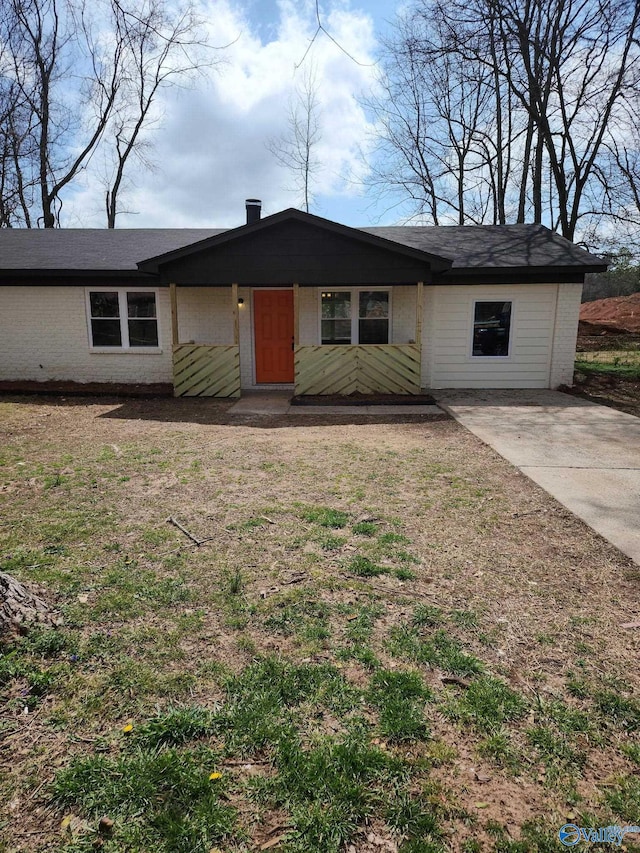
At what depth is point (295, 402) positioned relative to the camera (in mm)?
10258

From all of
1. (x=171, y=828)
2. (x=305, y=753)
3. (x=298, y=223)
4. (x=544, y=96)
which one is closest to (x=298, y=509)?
(x=305, y=753)

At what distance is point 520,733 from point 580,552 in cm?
199

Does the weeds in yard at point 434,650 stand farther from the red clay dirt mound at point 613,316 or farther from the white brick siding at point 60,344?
the red clay dirt mound at point 613,316

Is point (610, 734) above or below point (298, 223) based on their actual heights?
below

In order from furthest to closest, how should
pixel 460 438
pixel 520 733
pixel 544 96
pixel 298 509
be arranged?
pixel 544 96 → pixel 460 438 → pixel 298 509 → pixel 520 733

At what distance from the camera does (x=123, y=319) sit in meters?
12.1

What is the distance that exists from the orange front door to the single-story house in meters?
0.02

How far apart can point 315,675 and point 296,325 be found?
8.83m

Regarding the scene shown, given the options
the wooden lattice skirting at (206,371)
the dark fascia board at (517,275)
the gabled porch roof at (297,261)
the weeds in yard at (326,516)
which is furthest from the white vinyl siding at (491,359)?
the weeds in yard at (326,516)

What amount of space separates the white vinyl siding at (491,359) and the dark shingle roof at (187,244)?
696 mm

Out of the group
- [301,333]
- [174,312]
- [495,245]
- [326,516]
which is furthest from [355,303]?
[326,516]

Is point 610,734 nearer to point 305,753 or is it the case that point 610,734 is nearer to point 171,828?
point 305,753

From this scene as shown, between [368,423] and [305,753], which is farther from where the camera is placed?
[368,423]

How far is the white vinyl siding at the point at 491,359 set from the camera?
11562 millimetres
